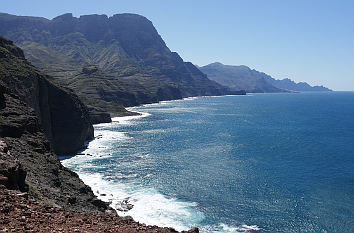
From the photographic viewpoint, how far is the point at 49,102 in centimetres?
11875

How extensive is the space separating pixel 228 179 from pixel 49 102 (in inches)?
3041

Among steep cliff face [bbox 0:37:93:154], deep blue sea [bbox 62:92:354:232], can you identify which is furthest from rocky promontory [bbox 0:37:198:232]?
deep blue sea [bbox 62:92:354:232]

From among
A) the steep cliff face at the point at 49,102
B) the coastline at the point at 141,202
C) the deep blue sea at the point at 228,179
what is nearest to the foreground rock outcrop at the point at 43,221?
the coastline at the point at 141,202

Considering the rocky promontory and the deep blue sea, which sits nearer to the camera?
the rocky promontory

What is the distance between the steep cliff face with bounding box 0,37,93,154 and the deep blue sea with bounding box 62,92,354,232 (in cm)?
935

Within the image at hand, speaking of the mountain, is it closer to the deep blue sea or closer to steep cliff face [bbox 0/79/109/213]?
steep cliff face [bbox 0/79/109/213]

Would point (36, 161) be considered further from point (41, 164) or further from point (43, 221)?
point (43, 221)

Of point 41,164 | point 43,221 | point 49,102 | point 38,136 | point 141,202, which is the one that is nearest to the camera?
point 43,221

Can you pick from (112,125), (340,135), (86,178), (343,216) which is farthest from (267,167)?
(112,125)

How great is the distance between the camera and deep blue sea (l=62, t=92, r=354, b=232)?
195 ft

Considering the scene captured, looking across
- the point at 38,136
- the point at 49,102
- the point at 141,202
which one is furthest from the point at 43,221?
the point at 49,102

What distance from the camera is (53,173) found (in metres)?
49.5

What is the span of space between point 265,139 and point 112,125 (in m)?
98.9

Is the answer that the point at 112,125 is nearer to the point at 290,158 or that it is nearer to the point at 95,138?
the point at 95,138
